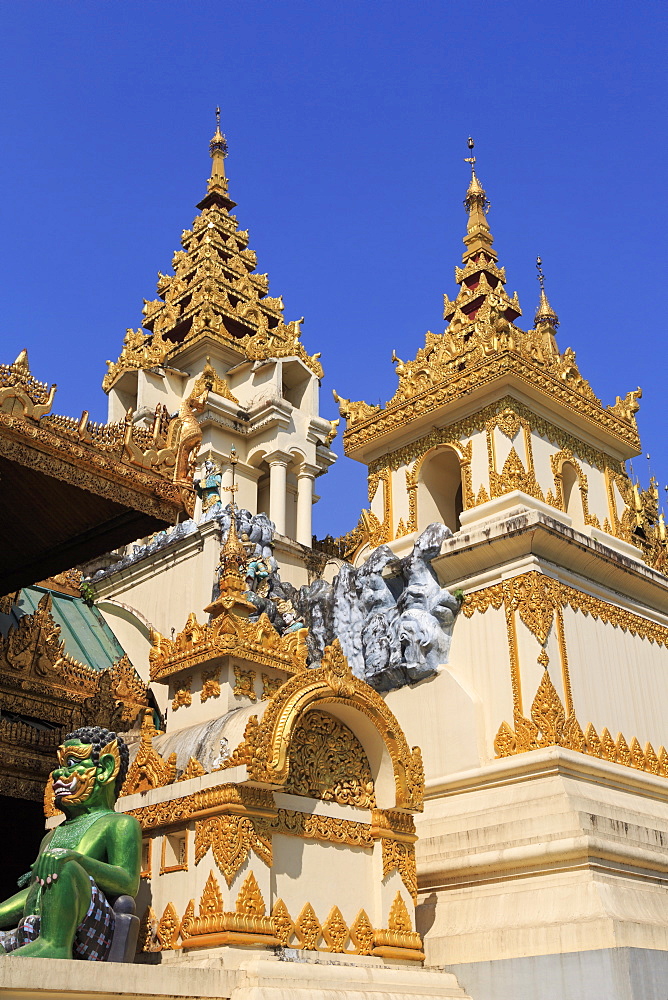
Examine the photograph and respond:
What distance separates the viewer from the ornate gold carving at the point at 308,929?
8859 millimetres

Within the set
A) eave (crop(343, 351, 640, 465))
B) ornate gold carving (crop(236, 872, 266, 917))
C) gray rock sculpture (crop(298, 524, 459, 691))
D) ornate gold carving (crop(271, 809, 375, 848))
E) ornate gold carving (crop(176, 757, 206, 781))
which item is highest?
eave (crop(343, 351, 640, 465))

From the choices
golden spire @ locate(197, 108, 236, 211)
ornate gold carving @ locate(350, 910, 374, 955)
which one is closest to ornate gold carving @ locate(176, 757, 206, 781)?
ornate gold carving @ locate(350, 910, 374, 955)

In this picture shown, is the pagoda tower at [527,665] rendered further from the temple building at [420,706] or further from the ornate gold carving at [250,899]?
the ornate gold carving at [250,899]

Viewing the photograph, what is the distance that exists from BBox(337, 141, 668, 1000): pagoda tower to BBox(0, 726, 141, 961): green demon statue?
404 cm

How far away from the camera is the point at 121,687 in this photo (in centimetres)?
1236

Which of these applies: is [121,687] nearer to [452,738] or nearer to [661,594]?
[452,738]

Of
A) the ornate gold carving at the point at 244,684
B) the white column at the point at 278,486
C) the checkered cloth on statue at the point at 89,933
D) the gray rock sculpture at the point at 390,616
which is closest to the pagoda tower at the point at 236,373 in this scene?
the white column at the point at 278,486

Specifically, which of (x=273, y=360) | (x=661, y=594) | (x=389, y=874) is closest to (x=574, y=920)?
(x=389, y=874)

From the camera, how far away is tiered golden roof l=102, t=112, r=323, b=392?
25.9 m

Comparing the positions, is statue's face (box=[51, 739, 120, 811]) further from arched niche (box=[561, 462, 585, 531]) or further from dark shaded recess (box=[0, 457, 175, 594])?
arched niche (box=[561, 462, 585, 531])

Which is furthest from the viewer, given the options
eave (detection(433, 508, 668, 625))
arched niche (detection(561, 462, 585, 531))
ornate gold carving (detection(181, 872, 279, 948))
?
arched niche (detection(561, 462, 585, 531))

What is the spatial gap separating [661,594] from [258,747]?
28.2ft

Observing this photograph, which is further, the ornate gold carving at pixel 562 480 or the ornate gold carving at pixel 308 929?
the ornate gold carving at pixel 562 480

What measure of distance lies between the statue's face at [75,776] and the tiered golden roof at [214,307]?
17552 millimetres
